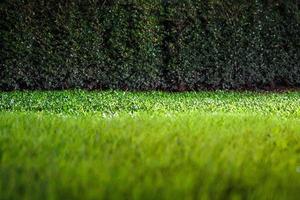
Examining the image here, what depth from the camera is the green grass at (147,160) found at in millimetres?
2553

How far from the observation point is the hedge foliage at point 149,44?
1291cm

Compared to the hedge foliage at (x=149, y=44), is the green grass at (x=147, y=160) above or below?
above

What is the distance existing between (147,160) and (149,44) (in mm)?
11513

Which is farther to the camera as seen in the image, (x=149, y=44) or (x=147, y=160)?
(x=149, y=44)

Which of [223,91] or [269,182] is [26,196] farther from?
[223,91]

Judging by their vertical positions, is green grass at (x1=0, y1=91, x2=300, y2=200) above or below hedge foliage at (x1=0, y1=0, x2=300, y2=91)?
above

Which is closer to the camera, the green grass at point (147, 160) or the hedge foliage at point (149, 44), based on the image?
the green grass at point (147, 160)

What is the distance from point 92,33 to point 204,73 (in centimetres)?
410

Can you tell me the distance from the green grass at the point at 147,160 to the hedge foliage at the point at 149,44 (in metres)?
7.82

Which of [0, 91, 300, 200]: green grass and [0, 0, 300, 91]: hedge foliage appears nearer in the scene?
[0, 91, 300, 200]: green grass

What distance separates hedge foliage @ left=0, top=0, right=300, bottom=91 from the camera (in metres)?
12.9

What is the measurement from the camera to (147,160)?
125 inches

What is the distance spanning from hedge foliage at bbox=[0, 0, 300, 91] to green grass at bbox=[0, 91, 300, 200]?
308 inches

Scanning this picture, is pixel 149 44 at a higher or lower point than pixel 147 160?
lower
